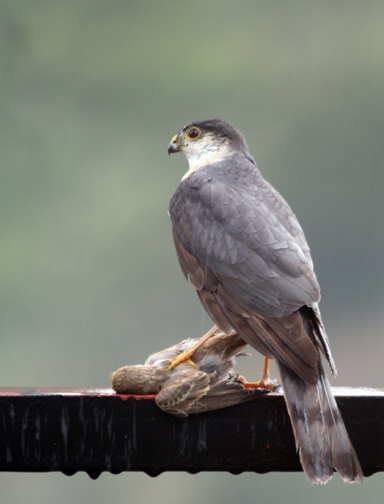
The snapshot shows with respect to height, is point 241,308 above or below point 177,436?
above

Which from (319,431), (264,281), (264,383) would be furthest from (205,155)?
(319,431)

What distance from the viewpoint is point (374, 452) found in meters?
2.36

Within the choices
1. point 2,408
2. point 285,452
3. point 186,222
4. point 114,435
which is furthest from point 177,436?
point 186,222

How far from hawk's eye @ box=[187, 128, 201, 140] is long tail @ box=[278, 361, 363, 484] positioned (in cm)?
153

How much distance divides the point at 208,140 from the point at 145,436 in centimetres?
165

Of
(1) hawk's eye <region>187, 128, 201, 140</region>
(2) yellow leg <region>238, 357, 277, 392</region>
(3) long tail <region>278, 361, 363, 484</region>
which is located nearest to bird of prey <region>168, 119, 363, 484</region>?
(3) long tail <region>278, 361, 363, 484</region>

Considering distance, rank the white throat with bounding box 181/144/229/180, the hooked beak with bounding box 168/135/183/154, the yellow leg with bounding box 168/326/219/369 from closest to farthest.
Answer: the yellow leg with bounding box 168/326/219/369
the white throat with bounding box 181/144/229/180
the hooked beak with bounding box 168/135/183/154

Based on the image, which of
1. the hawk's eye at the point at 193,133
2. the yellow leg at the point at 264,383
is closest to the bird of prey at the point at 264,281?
the hawk's eye at the point at 193,133

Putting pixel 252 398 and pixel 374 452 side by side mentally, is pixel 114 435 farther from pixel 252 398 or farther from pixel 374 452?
pixel 374 452

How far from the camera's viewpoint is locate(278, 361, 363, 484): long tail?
2.08 m

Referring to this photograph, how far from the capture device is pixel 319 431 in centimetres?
214

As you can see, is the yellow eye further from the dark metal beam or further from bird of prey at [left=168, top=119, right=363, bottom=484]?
the dark metal beam

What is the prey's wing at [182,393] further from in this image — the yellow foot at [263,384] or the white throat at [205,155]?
the white throat at [205,155]

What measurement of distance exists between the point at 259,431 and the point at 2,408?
96 cm
